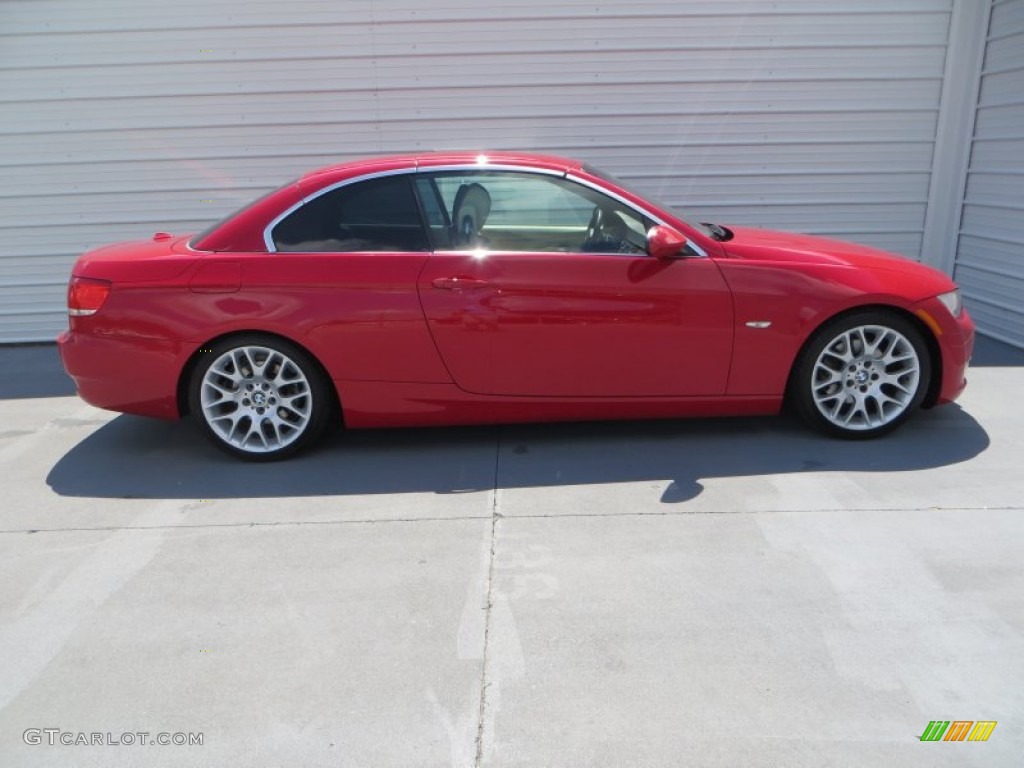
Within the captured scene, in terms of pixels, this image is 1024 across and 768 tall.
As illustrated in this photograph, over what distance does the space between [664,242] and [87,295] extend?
Result: 2928mm

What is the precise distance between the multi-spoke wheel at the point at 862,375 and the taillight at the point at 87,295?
11.8 feet

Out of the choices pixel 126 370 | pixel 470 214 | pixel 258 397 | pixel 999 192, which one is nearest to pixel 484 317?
pixel 470 214

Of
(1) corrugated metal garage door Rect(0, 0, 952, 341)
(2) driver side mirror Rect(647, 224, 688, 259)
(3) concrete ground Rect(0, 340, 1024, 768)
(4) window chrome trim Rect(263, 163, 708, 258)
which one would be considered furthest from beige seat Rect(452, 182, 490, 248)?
(1) corrugated metal garage door Rect(0, 0, 952, 341)

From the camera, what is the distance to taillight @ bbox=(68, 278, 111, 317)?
14.2 ft

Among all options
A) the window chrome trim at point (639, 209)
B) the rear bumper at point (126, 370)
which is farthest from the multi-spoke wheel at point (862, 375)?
the rear bumper at point (126, 370)

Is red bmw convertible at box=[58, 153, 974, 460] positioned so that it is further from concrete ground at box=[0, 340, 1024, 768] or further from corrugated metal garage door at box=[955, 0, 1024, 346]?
corrugated metal garage door at box=[955, 0, 1024, 346]

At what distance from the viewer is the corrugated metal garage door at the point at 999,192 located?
6.40 m

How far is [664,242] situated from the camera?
13.7 ft

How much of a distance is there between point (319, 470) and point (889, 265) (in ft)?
10.4

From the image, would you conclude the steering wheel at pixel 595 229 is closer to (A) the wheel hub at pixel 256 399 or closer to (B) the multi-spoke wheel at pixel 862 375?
(B) the multi-spoke wheel at pixel 862 375

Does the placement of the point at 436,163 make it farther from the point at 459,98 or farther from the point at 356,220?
the point at 459,98

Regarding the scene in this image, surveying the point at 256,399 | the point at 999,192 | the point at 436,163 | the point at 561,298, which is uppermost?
the point at 436,163

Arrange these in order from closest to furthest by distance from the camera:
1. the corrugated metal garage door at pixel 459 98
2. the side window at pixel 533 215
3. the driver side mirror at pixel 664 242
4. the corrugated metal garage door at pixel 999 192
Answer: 1. the driver side mirror at pixel 664 242
2. the side window at pixel 533 215
3. the corrugated metal garage door at pixel 999 192
4. the corrugated metal garage door at pixel 459 98

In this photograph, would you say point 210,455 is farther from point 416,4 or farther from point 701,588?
point 416,4
